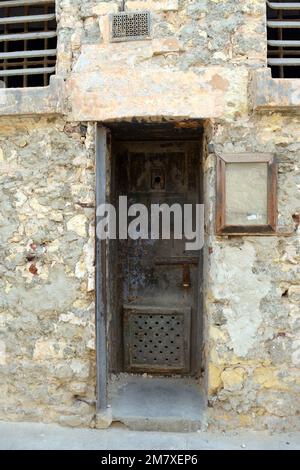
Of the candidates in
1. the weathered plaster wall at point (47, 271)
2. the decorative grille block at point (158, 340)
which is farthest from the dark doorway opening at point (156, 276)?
the weathered plaster wall at point (47, 271)

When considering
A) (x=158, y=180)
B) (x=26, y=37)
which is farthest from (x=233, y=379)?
(x=26, y=37)

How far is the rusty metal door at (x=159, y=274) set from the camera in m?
3.94

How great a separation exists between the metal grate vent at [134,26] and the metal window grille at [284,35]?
87 cm

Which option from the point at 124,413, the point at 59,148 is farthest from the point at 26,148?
the point at 124,413

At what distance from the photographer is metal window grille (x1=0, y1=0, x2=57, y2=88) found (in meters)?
3.29

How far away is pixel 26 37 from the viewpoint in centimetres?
330

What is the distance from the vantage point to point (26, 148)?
127 inches

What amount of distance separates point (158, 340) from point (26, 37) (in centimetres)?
271

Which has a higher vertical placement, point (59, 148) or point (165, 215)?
point (59, 148)

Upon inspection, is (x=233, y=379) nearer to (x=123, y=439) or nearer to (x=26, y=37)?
(x=123, y=439)

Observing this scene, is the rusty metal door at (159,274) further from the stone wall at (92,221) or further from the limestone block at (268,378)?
the limestone block at (268,378)

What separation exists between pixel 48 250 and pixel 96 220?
0.42m

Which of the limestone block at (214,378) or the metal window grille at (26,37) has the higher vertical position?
the metal window grille at (26,37)

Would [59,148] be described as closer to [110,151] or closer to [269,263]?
[110,151]
